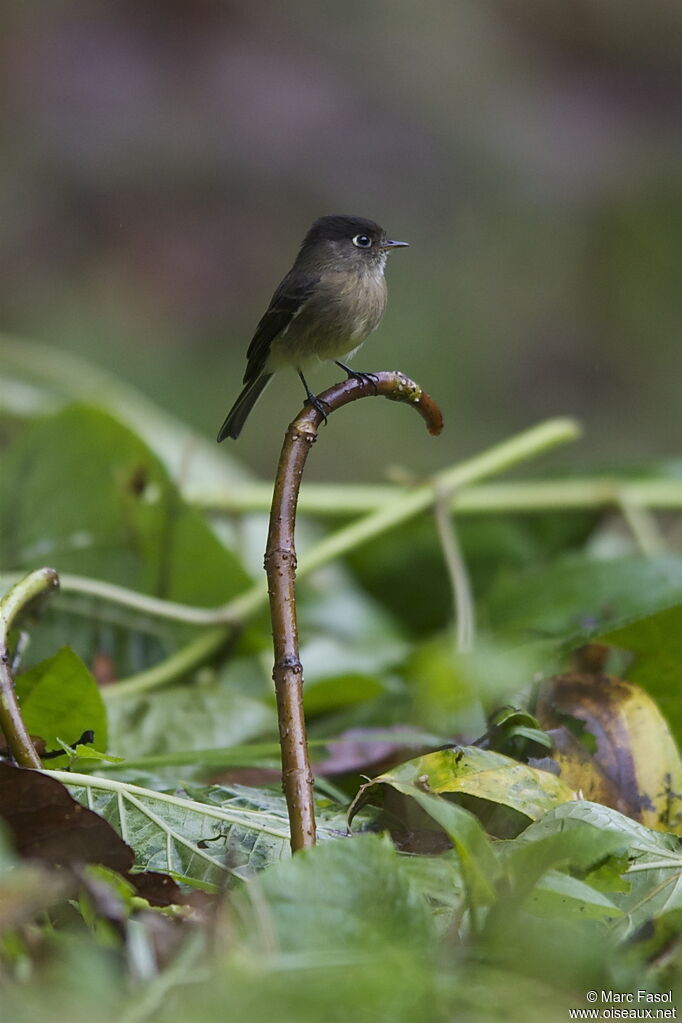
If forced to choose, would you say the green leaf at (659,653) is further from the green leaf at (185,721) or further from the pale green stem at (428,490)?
the pale green stem at (428,490)

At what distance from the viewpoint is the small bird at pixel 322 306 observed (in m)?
1.66

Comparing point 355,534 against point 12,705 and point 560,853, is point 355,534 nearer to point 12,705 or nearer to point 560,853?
point 12,705

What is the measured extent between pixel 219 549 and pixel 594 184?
→ 18.2 feet

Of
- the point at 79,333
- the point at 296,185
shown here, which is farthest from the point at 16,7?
the point at 79,333

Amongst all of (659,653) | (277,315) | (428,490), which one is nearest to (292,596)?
(659,653)

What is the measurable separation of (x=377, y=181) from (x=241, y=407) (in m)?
5.58

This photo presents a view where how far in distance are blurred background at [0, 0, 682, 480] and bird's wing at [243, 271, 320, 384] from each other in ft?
11.6

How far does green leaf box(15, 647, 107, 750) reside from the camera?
1148mm

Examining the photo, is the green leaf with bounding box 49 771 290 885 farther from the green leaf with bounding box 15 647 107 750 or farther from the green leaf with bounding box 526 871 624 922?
the green leaf with bounding box 526 871 624 922

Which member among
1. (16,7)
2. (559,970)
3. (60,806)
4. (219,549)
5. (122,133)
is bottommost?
(559,970)

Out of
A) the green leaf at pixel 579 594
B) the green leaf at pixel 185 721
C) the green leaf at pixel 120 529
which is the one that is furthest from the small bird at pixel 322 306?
the green leaf at pixel 579 594

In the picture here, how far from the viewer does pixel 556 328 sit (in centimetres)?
618

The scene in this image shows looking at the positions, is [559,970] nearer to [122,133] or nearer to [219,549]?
[219,549]

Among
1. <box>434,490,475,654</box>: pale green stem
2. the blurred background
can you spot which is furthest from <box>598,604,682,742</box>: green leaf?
the blurred background
